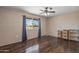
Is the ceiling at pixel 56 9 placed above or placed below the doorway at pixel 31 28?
above

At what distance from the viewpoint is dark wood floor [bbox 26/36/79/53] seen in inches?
72.4

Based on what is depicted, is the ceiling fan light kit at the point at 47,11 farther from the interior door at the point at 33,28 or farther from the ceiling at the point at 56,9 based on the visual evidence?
the interior door at the point at 33,28

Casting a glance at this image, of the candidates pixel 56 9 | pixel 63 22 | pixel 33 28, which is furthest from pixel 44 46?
pixel 56 9

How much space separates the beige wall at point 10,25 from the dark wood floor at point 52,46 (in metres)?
0.29

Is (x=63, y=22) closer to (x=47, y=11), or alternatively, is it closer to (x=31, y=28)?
(x=47, y=11)

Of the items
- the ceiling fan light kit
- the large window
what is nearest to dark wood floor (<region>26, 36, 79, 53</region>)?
the large window

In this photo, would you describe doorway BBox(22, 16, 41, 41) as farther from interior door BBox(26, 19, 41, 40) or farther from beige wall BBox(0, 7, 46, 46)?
beige wall BBox(0, 7, 46, 46)

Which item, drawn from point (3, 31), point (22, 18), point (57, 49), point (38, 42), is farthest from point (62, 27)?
point (3, 31)

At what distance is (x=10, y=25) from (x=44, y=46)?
2.59ft

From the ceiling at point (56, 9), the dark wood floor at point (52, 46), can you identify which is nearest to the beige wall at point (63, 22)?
the ceiling at point (56, 9)

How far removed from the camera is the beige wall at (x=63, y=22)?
6.10 feet
